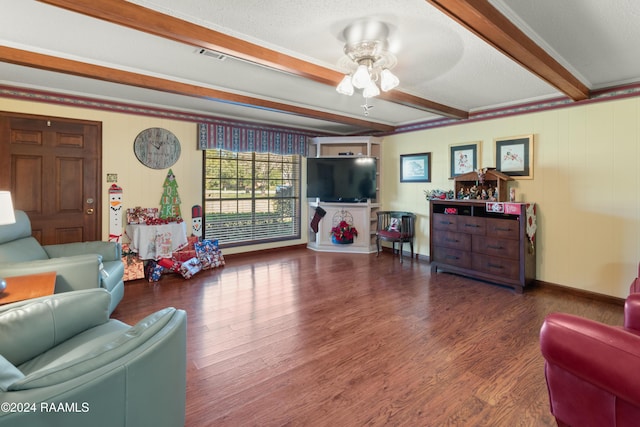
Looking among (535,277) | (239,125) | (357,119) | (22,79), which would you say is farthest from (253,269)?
(535,277)

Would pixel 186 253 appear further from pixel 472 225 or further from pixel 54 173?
pixel 472 225

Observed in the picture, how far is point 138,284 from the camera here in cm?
404

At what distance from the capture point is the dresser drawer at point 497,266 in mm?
3777

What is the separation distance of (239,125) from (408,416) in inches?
191

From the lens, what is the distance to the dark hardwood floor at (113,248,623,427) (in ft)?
5.84

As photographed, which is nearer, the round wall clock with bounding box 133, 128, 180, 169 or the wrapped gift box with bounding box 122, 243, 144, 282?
the wrapped gift box with bounding box 122, 243, 144, 282

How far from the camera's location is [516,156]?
4188mm

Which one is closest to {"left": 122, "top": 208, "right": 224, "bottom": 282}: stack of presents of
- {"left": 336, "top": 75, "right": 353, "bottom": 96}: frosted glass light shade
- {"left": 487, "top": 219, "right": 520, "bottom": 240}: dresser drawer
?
{"left": 336, "top": 75, "right": 353, "bottom": 96}: frosted glass light shade

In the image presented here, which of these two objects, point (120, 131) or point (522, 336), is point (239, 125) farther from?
point (522, 336)

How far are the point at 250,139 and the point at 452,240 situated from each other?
3638mm

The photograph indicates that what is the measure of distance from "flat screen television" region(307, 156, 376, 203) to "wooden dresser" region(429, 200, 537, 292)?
1.54 m

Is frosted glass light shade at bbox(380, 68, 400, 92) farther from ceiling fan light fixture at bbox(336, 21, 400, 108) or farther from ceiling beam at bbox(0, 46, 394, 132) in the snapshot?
ceiling beam at bbox(0, 46, 394, 132)

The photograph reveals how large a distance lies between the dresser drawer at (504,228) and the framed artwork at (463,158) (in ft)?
3.42

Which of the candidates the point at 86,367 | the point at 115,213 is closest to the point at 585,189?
the point at 86,367
